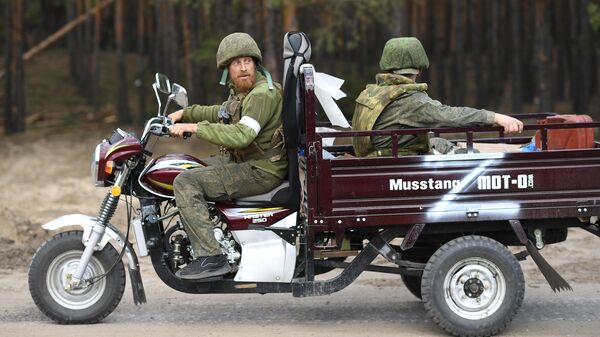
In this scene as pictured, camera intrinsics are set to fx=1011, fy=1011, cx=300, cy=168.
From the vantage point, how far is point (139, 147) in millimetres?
6414

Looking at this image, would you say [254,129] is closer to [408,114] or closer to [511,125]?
[408,114]

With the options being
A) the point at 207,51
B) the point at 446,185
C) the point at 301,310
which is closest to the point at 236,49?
the point at 446,185

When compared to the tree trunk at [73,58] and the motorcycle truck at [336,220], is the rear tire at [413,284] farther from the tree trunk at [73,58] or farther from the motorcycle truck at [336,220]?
the tree trunk at [73,58]

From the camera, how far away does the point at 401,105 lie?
6.47m

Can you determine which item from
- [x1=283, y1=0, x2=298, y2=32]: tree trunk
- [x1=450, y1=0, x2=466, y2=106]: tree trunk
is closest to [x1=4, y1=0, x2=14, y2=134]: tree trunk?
[x1=283, y1=0, x2=298, y2=32]: tree trunk

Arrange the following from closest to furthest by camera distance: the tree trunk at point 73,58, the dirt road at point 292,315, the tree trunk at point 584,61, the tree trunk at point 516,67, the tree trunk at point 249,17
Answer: the dirt road at point 292,315 → the tree trunk at point 249,17 → the tree trunk at point 584,61 → the tree trunk at point 516,67 → the tree trunk at point 73,58

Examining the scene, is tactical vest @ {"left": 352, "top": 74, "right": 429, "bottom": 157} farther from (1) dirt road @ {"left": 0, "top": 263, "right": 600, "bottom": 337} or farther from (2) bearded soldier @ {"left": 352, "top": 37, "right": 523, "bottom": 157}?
(1) dirt road @ {"left": 0, "top": 263, "right": 600, "bottom": 337}

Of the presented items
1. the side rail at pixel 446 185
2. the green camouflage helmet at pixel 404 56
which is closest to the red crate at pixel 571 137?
the side rail at pixel 446 185

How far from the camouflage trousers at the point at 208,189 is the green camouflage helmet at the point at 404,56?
1047mm

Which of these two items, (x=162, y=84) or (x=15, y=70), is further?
(x=15, y=70)

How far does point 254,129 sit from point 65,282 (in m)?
1.61

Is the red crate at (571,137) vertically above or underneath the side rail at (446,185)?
above

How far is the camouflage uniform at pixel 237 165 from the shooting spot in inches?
244

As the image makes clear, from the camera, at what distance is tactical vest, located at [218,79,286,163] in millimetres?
6457
